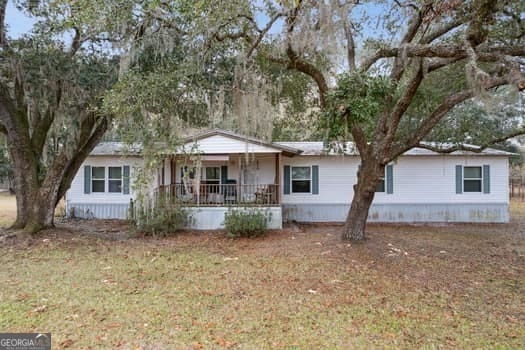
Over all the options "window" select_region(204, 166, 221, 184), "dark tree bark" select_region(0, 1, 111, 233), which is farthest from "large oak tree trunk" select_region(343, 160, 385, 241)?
"dark tree bark" select_region(0, 1, 111, 233)

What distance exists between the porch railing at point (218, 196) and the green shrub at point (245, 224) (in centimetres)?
94

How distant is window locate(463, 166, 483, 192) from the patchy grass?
4176 millimetres

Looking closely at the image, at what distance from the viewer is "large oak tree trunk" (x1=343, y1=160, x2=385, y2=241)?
282 inches

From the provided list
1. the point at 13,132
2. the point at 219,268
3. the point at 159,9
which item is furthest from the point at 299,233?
the point at 13,132

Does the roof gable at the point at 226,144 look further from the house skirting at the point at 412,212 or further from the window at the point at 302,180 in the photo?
the house skirting at the point at 412,212

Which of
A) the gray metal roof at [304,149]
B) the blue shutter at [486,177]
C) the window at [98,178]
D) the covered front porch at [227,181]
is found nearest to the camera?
the gray metal roof at [304,149]

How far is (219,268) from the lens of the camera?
603 cm

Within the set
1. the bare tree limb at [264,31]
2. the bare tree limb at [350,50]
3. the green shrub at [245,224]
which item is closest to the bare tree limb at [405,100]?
the bare tree limb at [350,50]

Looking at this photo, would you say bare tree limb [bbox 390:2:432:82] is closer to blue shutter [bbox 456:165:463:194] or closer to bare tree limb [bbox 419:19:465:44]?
bare tree limb [bbox 419:19:465:44]

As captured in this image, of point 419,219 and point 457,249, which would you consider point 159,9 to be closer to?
point 457,249

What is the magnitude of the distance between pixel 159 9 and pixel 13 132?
5286 millimetres

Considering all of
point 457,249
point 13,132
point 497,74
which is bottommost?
point 457,249

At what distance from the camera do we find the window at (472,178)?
1198 cm

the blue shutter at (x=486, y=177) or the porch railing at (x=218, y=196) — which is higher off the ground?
the blue shutter at (x=486, y=177)
